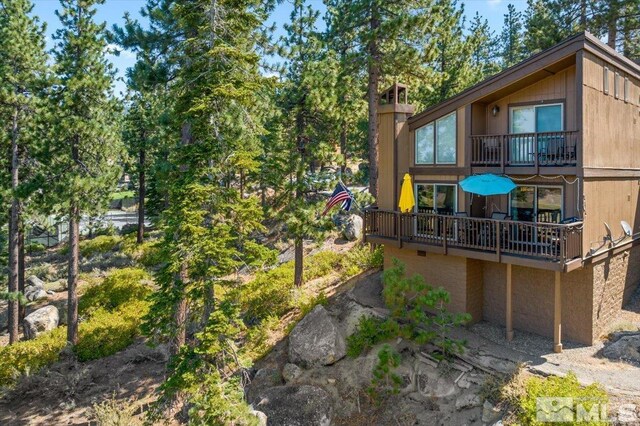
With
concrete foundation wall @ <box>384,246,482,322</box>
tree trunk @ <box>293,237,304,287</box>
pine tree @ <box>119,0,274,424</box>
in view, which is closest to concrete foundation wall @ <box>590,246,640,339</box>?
concrete foundation wall @ <box>384,246,482,322</box>

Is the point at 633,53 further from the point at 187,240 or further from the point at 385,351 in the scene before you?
the point at 187,240

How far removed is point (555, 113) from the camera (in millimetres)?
12672

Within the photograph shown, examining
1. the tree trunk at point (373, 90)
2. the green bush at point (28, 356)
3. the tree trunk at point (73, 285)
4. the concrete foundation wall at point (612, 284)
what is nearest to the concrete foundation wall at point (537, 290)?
the concrete foundation wall at point (612, 284)

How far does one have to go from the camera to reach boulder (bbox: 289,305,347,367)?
531 inches

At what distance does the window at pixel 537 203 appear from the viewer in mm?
12516

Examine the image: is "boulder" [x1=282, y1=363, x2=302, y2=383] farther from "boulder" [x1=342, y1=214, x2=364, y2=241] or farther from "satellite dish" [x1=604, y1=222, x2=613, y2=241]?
"boulder" [x1=342, y1=214, x2=364, y2=241]

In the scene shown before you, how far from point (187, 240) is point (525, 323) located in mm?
10341

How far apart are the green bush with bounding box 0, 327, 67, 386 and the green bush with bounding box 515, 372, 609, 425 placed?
644 inches

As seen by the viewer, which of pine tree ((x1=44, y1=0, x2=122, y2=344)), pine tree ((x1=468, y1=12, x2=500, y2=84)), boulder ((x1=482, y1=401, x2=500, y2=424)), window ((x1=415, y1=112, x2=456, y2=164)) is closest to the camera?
boulder ((x1=482, y1=401, x2=500, y2=424))

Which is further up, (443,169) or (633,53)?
(633,53)

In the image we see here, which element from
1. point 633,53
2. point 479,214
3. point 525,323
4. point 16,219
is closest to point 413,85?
point 479,214

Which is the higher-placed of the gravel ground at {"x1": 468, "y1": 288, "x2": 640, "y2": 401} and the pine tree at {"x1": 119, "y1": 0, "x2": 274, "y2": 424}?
the pine tree at {"x1": 119, "y1": 0, "x2": 274, "y2": 424}

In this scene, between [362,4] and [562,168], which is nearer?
[562,168]

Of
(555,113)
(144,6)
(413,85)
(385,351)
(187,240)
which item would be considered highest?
(144,6)
